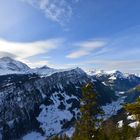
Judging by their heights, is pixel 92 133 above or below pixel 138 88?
below

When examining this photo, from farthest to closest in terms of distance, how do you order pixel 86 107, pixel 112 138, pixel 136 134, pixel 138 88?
pixel 136 134
pixel 112 138
pixel 86 107
pixel 138 88

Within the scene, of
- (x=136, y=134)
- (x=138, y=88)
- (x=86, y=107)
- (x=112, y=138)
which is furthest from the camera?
(x=136, y=134)

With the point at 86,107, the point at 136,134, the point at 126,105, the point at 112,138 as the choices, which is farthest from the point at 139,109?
the point at 136,134

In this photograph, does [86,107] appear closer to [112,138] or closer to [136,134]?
[112,138]

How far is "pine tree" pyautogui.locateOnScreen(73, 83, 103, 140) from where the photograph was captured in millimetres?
36438

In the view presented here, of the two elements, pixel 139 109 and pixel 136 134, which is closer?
pixel 139 109

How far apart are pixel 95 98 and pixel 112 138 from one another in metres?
45.7

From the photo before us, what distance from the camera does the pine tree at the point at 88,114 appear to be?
120ft

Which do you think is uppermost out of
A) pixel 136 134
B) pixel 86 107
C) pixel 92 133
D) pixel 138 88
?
pixel 138 88

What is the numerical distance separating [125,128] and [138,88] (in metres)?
73.0

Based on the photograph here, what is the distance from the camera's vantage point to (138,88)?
2286 cm

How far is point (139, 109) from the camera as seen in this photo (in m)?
23.2

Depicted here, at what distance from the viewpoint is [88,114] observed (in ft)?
120

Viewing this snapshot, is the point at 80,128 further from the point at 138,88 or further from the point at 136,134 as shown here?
the point at 136,134
